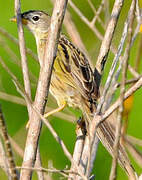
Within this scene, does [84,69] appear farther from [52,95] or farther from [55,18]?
[55,18]

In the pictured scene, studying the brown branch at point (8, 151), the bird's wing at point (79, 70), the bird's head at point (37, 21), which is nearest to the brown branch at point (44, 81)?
the brown branch at point (8, 151)

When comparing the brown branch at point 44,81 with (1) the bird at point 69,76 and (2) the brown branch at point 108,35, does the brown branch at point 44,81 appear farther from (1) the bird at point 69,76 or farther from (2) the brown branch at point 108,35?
(1) the bird at point 69,76

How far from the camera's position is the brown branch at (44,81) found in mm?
2797

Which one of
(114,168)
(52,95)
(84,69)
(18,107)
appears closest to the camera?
(114,168)

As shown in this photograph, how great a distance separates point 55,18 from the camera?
2.81m

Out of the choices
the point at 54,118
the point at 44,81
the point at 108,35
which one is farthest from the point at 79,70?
the point at 54,118

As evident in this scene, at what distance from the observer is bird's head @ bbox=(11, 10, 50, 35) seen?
4853 mm

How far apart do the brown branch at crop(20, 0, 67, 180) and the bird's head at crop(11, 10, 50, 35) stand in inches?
78.9

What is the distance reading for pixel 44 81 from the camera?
285cm

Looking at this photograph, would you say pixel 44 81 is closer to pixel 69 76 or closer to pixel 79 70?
pixel 79 70

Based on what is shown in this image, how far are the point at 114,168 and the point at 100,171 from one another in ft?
11.7

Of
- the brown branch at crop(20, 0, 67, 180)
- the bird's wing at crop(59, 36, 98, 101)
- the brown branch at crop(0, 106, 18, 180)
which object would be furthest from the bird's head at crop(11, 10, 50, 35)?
the brown branch at crop(0, 106, 18, 180)

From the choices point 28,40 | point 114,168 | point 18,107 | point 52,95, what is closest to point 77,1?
point 28,40

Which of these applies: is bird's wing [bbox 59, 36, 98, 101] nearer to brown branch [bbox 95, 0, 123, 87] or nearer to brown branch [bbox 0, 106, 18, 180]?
brown branch [bbox 95, 0, 123, 87]
